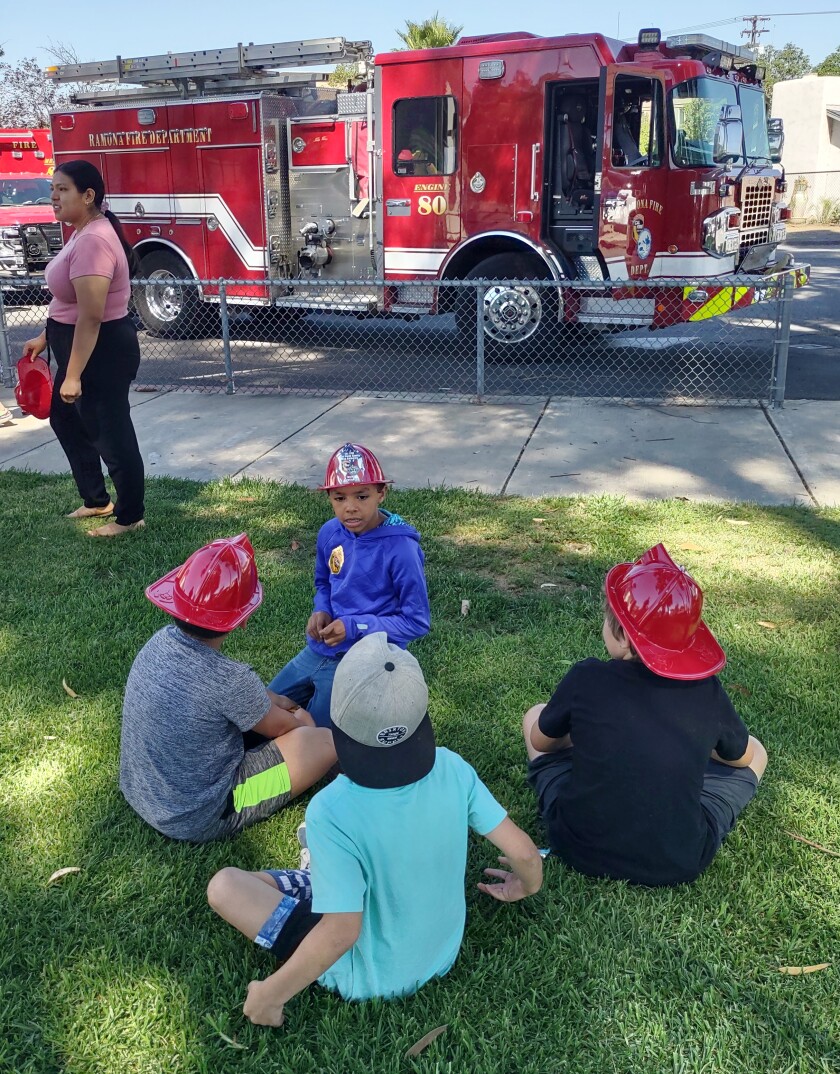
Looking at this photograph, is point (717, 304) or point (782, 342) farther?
point (717, 304)

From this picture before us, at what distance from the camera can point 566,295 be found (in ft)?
33.0

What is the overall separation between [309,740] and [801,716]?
1.78 metres

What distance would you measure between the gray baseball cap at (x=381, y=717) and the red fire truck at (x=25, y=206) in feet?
43.0

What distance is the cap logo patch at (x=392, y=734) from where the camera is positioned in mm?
1966

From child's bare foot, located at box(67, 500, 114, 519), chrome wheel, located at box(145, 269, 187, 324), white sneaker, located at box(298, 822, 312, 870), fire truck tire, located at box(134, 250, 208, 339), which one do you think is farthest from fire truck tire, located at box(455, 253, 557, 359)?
white sneaker, located at box(298, 822, 312, 870)

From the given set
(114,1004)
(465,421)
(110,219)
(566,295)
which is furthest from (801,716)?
(566,295)

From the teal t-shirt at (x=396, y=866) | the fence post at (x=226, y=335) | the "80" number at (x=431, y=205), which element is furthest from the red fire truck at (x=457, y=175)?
the teal t-shirt at (x=396, y=866)

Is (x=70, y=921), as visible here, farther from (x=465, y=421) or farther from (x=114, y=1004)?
(x=465, y=421)

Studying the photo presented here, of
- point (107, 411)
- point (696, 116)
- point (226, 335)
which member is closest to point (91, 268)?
point (107, 411)

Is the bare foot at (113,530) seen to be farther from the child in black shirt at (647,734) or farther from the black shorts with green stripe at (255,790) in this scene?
the child in black shirt at (647,734)

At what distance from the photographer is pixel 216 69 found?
1148 centimetres

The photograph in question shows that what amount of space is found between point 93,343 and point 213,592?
2814 millimetres

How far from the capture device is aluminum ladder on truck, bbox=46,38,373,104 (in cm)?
1109

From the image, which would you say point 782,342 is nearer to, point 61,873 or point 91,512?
point 91,512
